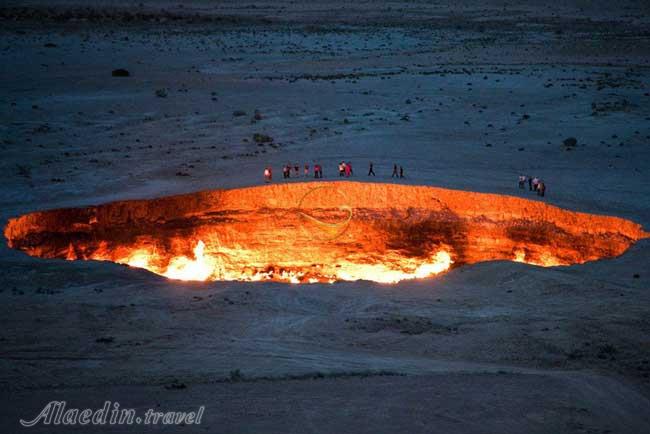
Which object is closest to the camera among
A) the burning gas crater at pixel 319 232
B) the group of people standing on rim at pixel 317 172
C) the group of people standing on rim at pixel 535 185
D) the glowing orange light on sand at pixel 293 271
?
the burning gas crater at pixel 319 232

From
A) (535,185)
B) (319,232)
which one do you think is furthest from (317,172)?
(535,185)

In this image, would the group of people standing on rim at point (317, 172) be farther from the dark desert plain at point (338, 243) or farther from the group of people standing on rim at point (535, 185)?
the group of people standing on rim at point (535, 185)

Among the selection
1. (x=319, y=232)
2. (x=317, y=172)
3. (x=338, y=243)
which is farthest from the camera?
(x=317, y=172)

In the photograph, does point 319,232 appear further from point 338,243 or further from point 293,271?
point 293,271

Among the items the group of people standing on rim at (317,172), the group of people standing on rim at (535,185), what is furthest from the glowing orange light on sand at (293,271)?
the group of people standing on rim at (317,172)

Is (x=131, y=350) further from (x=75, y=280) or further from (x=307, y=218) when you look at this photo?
(x=307, y=218)

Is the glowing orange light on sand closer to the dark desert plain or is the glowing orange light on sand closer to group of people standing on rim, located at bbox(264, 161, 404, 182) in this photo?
the dark desert plain

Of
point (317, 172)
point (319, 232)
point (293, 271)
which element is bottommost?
point (293, 271)
